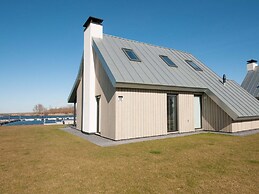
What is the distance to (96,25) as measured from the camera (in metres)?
12.6

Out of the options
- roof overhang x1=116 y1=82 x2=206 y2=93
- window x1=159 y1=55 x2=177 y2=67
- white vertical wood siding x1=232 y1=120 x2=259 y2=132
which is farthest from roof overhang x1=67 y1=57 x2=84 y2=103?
white vertical wood siding x1=232 y1=120 x2=259 y2=132

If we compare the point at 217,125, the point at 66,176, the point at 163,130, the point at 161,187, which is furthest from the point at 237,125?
the point at 66,176

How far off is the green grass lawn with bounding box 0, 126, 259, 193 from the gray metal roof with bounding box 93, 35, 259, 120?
4147mm

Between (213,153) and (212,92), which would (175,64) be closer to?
(212,92)

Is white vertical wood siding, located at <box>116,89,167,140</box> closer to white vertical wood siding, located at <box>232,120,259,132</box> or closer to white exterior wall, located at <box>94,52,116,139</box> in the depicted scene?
white exterior wall, located at <box>94,52,116,139</box>

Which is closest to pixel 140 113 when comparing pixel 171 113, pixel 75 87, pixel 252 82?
pixel 171 113

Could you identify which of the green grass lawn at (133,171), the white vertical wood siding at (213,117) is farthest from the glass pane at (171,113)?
the green grass lawn at (133,171)

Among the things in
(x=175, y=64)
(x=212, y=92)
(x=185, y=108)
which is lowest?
(x=185, y=108)

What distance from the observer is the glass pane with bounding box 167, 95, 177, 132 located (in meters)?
11.3

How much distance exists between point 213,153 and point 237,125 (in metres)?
6.33

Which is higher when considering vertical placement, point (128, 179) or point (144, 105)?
point (144, 105)

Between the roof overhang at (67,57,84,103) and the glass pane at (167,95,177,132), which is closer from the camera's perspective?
the glass pane at (167,95,177,132)

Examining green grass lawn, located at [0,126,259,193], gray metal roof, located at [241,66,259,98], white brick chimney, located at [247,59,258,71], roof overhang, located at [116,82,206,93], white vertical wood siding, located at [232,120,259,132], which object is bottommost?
green grass lawn, located at [0,126,259,193]

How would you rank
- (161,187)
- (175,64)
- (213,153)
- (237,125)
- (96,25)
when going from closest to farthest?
(161,187) < (213,153) < (237,125) < (96,25) < (175,64)
